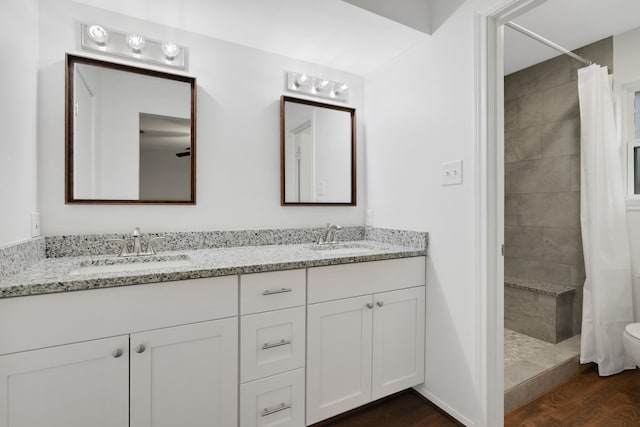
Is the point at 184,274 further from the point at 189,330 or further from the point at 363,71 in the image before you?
the point at 363,71

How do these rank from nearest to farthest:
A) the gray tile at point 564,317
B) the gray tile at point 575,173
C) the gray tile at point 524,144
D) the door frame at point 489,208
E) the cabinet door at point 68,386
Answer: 1. the cabinet door at point 68,386
2. the door frame at point 489,208
3. the gray tile at point 564,317
4. the gray tile at point 575,173
5. the gray tile at point 524,144

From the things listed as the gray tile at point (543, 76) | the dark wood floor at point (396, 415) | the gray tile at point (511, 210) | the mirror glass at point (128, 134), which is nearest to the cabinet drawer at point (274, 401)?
the dark wood floor at point (396, 415)

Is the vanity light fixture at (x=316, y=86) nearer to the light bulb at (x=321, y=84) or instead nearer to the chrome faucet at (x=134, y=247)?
the light bulb at (x=321, y=84)

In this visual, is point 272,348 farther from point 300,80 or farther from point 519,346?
point 519,346

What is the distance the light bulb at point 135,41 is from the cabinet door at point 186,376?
54.6 inches

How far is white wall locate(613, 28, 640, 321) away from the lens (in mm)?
2148

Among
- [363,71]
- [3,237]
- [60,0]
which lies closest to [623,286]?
[363,71]

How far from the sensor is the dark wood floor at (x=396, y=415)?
1.57 m

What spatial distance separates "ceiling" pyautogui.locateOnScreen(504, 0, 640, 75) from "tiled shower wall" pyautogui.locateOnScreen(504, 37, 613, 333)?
147 millimetres

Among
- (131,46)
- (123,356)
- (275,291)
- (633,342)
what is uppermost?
(131,46)

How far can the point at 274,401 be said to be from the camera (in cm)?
136

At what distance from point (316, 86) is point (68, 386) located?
1962 mm

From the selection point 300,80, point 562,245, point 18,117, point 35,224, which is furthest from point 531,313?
point 18,117

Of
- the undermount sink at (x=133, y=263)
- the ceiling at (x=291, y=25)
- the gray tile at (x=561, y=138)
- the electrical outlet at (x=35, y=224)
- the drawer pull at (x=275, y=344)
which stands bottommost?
the drawer pull at (x=275, y=344)
